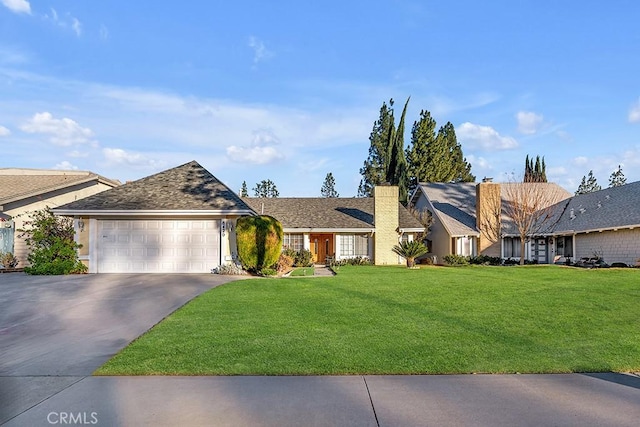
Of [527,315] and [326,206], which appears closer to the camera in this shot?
[527,315]

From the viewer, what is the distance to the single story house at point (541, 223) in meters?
25.0

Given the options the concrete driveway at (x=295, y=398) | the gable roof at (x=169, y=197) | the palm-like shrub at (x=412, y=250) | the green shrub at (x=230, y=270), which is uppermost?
the gable roof at (x=169, y=197)

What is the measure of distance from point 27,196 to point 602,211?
103 feet

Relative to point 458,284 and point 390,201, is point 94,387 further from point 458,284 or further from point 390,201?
point 390,201

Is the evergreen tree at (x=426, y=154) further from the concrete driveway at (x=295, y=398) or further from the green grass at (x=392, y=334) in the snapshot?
the concrete driveway at (x=295, y=398)

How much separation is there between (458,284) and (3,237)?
2090 centimetres

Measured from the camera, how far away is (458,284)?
14719 mm

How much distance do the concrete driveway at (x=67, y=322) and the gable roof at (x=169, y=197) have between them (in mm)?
3667

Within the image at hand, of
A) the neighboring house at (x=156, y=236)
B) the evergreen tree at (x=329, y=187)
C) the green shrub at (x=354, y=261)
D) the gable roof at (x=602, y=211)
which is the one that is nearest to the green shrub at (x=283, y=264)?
the neighboring house at (x=156, y=236)

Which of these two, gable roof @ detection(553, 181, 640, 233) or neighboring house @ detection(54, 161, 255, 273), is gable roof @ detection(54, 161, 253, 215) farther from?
gable roof @ detection(553, 181, 640, 233)

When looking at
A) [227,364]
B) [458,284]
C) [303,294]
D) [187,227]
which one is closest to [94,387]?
[227,364]

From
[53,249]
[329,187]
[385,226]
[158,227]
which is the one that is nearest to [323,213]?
[385,226]

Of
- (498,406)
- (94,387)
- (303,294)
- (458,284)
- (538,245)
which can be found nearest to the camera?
(498,406)

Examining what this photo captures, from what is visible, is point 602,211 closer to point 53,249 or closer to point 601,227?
point 601,227
